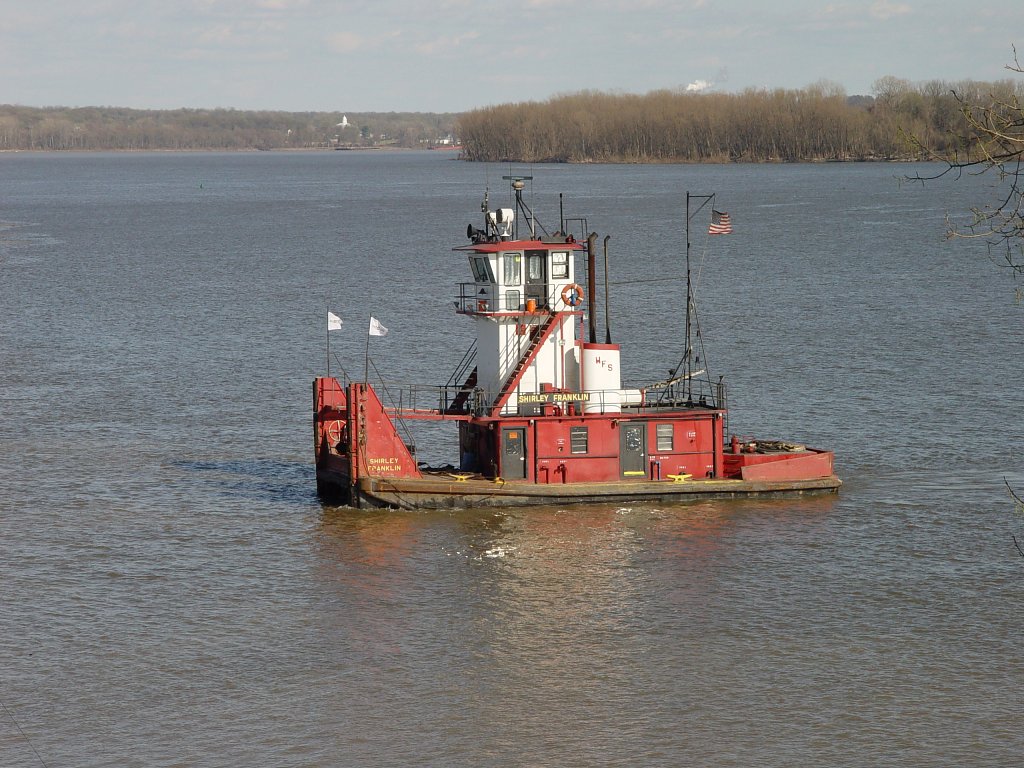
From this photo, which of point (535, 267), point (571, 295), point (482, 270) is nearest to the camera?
point (571, 295)

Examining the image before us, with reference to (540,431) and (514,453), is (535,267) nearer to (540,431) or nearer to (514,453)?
(540,431)

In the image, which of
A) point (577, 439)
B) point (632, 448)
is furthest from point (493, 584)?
point (632, 448)

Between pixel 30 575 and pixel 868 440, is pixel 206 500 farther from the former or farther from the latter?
pixel 868 440

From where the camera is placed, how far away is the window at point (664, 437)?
36.2 m

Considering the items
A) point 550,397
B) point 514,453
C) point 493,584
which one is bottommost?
point 493,584

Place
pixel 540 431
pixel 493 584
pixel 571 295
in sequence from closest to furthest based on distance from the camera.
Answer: pixel 493 584 → pixel 540 431 → pixel 571 295

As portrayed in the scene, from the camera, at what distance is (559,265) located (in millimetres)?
37594

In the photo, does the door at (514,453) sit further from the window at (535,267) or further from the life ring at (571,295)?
the window at (535,267)

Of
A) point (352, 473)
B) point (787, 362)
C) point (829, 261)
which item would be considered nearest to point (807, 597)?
point (352, 473)

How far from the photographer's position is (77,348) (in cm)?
6253

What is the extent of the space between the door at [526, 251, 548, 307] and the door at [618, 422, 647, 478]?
12.4ft

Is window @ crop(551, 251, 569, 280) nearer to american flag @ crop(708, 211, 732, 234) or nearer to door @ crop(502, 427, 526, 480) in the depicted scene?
door @ crop(502, 427, 526, 480)

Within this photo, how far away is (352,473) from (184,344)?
1185 inches

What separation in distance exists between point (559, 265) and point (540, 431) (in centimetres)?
438
